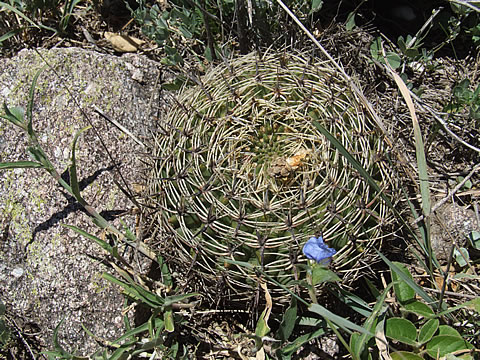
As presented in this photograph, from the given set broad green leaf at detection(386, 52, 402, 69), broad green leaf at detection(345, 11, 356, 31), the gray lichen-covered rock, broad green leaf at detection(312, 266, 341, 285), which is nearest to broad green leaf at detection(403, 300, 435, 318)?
broad green leaf at detection(312, 266, 341, 285)

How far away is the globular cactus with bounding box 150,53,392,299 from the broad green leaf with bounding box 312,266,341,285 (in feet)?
0.51

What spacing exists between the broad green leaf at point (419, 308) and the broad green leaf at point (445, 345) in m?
0.11

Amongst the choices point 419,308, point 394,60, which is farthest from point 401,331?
point 394,60

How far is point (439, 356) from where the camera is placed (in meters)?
1.97

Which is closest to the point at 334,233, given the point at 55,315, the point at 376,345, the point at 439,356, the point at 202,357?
the point at 376,345

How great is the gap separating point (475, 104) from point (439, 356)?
5.05ft

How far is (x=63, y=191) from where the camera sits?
8.31 feet

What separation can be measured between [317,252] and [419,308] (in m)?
0.75

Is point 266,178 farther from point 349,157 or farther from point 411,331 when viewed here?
point 411,331

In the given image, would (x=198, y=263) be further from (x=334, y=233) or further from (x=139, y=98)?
(x=139, y=98)

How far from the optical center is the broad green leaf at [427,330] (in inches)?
78.6

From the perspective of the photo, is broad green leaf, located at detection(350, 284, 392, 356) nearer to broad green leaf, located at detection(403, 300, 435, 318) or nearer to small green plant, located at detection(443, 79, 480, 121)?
broad green leaf, located at detection(403, 300, 435, 318)

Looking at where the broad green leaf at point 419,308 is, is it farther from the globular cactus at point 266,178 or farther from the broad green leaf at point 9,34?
the broad green leaf at point 9,34

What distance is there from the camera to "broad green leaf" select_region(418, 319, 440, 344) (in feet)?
6.55
